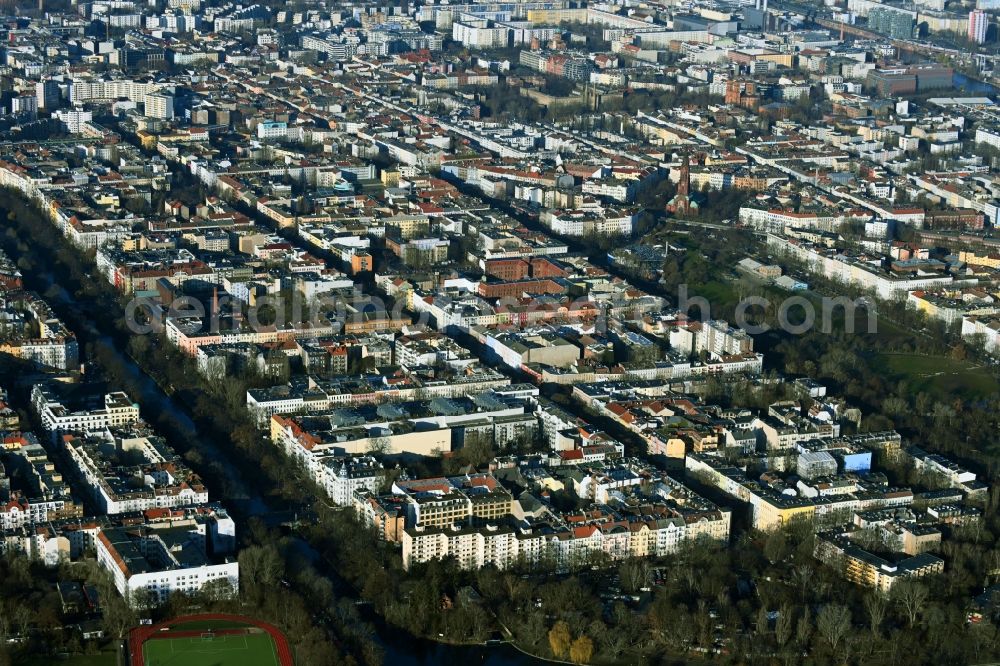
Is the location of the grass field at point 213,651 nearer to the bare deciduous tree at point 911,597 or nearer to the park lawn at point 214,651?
the park lawn at point 214,651

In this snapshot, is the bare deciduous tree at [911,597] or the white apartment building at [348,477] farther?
the white apartment building at [348,477]

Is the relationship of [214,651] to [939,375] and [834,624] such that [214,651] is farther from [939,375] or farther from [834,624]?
[939,375]

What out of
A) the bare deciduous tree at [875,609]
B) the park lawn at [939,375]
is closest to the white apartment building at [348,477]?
the bare deciduous tree at [875,609]

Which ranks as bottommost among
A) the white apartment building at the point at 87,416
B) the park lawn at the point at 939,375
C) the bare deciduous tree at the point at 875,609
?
the park lawn at the point at 939,375

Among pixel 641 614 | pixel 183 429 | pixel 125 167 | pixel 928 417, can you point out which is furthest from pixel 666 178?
pixel 641 614

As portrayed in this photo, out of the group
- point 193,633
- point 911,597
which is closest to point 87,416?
point 193,633

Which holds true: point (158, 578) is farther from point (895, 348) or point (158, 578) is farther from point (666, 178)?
point (666, 178)

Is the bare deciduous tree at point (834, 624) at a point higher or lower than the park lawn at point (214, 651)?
higher
